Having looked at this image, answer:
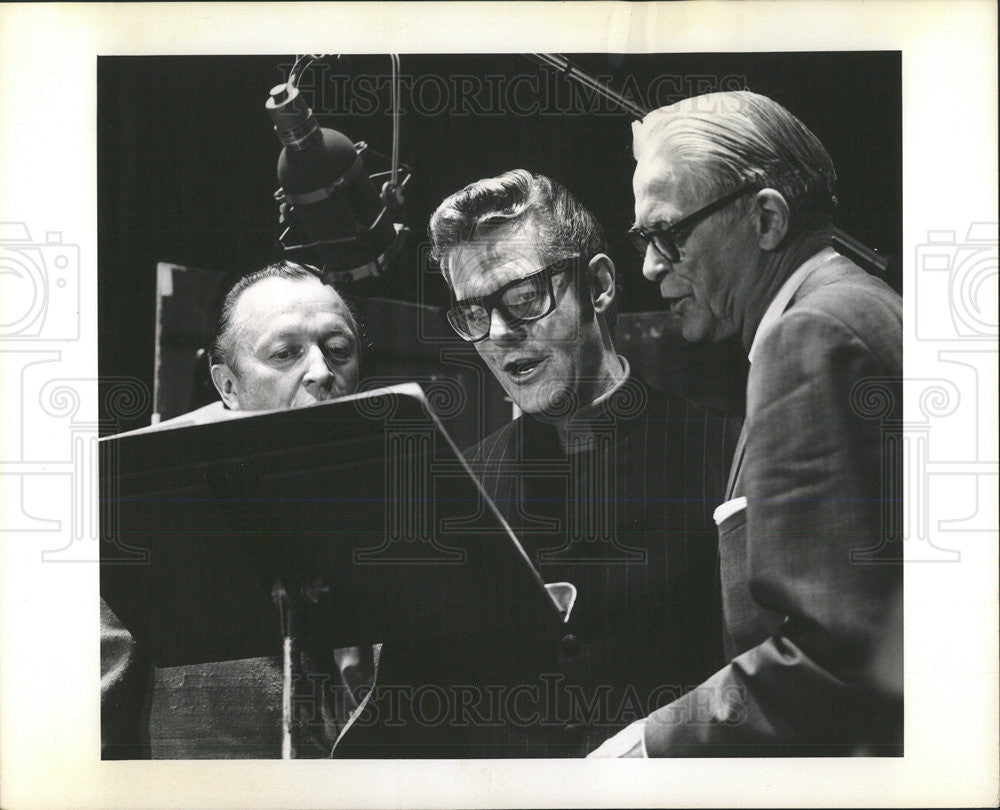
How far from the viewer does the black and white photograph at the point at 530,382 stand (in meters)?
3.23

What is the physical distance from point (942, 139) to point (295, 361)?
240cm

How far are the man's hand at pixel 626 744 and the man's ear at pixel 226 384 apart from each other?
1.74m

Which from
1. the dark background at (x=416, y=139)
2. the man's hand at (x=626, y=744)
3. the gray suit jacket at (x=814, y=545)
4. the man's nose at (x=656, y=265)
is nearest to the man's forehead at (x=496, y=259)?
the dark background at (x=416, y=139)

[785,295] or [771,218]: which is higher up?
[771,218]

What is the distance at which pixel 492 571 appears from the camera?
3162 mm

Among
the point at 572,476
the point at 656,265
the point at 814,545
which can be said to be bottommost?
the point at 814,545

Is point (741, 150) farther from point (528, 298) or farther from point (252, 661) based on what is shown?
point (252, 661)

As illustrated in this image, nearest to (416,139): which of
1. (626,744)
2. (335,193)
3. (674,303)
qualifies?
(335,193)

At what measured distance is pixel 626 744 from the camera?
10.8ft

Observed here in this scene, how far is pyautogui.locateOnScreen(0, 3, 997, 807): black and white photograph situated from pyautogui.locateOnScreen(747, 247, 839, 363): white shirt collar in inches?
0.5

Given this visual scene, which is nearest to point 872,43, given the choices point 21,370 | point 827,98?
point 827,98

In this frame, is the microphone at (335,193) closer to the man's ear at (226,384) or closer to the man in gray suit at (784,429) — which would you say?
the man's ear at (226,384)

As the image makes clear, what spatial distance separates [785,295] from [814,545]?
857 mm

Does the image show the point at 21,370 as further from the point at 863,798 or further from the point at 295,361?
the point at 863,798
